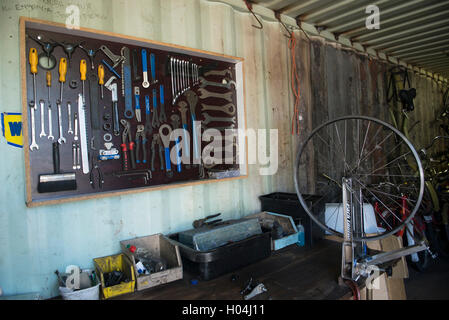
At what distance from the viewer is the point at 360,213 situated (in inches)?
62.1

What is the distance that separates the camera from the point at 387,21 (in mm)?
3139

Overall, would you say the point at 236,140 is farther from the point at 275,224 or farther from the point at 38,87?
the point at 38,87

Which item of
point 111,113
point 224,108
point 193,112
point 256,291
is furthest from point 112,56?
point 256,291

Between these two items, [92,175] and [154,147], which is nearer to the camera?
[92,175]

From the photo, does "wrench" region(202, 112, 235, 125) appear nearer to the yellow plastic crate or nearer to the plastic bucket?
the yellow plastic crate

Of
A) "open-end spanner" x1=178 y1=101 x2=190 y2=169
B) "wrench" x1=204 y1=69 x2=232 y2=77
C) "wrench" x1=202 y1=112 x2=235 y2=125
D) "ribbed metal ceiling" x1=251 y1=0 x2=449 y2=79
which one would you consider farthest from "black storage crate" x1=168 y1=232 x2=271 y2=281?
"ribbed metal ceiling" x1=251 y1=0 x2=449 y2=79

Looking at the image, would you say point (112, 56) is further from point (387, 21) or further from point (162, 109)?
point (387, 21)

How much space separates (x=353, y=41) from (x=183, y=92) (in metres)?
2.82

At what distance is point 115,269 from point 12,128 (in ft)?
3.04

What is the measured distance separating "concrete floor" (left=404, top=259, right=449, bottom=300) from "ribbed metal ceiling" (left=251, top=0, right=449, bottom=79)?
2.76 meters

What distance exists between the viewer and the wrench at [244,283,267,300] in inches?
52.5
